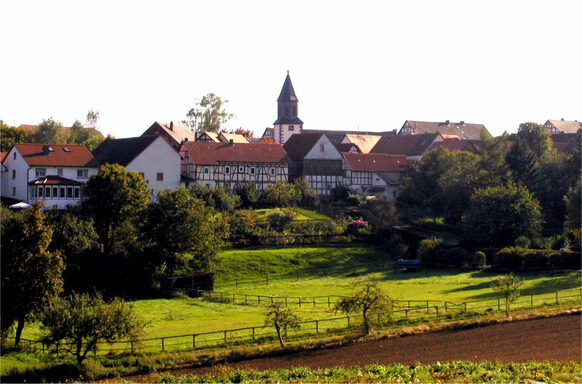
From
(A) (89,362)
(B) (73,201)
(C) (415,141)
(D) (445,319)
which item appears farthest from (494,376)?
(C) (415,141)

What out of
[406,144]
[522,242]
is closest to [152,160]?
[522,242]

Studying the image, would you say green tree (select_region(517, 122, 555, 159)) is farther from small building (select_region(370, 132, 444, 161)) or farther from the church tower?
the church tower

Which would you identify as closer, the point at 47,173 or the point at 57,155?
the point at 47,173

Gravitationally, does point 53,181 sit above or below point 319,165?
below

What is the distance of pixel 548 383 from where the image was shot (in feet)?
77.4

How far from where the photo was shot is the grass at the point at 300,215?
223ft

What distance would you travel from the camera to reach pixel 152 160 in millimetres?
69562

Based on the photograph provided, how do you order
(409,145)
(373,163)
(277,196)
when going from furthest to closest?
(409,145) < (373,163) < (277,196)

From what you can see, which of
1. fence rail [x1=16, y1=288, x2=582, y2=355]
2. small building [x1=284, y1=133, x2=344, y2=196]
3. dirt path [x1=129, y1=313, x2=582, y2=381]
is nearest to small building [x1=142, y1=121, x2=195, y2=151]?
small building [x1=284, y1=133, x2=344, y2=196]

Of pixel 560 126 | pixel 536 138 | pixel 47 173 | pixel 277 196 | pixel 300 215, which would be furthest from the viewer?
pixel 560 126

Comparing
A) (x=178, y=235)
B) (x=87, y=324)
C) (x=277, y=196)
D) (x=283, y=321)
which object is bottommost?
(x=283, y=321)

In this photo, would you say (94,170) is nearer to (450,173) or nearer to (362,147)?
(450,173)

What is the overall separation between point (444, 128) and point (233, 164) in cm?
5590

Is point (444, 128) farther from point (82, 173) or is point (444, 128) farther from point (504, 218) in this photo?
point (82, 173)
